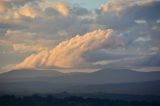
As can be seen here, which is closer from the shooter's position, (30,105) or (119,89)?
(30,105)

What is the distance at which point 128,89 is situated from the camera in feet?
547

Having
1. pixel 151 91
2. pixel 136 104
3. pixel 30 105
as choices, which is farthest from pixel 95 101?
pixel 151 91

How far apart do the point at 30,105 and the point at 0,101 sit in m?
8.06

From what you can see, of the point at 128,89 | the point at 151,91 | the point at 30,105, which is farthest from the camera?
the point at 128,89

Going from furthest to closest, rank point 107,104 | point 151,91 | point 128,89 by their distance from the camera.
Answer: point 128,89
point 151,91
point 107,104

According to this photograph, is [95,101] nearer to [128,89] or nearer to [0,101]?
[0,101]

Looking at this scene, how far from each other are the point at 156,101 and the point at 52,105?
99.6 feet

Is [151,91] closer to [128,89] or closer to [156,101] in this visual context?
[128,89]

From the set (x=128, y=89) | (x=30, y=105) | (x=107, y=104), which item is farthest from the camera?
(x=128, y=89)

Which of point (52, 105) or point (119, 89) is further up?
point (119, 89)

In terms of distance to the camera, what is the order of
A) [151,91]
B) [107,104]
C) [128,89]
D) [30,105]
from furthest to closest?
[128,89] < [151,91] < [107,104] < [30,105]

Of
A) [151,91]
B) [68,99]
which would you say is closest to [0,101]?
[68,99]

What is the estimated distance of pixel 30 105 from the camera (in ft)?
330

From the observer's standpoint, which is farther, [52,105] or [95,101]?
[95,101]
